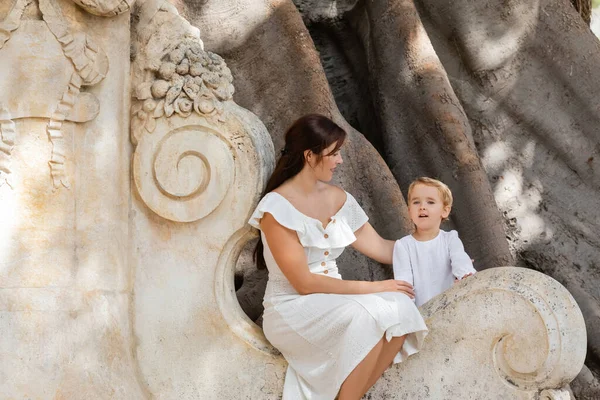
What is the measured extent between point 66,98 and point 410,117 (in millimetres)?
2241

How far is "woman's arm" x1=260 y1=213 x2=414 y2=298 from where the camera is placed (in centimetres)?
352

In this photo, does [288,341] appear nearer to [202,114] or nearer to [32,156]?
[202,114]

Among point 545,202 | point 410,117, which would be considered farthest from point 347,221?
point 545,202

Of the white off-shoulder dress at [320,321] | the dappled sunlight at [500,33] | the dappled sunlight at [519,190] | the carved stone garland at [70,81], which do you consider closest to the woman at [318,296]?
the white off-shoulder dress at [320,321]

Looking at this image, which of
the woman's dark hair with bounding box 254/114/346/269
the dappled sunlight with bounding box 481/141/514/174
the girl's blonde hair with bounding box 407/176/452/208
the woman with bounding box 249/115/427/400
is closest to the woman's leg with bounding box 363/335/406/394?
the woman with bounding box 249/115/427/400

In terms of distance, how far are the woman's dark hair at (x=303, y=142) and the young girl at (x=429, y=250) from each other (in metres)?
0.42

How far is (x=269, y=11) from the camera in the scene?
4.83 m

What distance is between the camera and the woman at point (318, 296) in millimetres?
3445

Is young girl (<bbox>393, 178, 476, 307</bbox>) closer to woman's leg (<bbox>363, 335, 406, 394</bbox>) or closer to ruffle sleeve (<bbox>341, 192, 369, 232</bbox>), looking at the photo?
ruffle sleeve (<bbox>341, 192, 369, 232</bbox>)

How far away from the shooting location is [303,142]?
3.68m

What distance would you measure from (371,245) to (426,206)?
0.30 m

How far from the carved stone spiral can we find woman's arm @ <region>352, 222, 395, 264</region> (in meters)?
0.61

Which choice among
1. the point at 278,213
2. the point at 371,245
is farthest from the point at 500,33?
the point at 278,213

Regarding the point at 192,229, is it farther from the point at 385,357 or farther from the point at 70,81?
the point at 385,357
